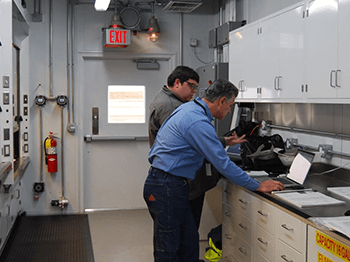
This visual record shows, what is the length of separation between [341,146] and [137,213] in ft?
10.9

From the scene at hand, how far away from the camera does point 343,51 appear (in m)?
2.74

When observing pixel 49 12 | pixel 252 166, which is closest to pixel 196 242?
pixel 252 166

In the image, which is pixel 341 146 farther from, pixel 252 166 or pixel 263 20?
pixel 263 20

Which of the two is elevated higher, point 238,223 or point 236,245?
point 238,223

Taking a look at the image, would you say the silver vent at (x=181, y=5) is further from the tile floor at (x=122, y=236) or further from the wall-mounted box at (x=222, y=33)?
the tile floor at (x=122, y=236)

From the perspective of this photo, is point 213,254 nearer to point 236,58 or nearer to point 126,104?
point 236,58

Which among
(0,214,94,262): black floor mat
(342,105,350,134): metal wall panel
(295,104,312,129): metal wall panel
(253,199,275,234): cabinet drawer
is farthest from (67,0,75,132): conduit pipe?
(342,105,350,134): metal wall panel

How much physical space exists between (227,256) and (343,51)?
1.94 m

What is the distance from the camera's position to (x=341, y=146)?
334 centimetres

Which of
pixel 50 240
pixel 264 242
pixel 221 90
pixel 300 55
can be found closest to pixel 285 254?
pixel 264 242

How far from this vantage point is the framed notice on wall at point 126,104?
6.14 meters

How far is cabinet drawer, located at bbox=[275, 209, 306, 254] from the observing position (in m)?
2.51

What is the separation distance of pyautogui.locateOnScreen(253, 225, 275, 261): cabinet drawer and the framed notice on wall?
3380 millimetres

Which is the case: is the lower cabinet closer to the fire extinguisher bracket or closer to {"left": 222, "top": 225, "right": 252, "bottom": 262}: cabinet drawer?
{"left": 222, "top": 225, "right": 252, "bottom": 262}: cabinet drawer
